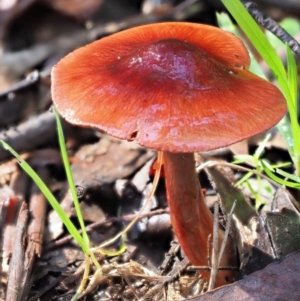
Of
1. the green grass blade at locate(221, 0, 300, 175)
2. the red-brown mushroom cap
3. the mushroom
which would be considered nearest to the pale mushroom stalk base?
the mushroom

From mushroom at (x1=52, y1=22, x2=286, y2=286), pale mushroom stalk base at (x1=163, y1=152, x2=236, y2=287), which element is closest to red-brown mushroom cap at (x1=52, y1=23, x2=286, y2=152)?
mushroom at (x1=52, y1=22, x2=286, y2=286)

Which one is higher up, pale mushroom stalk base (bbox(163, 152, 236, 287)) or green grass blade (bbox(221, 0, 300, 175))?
green grass blade (bbox(221, 0, 300, 175))

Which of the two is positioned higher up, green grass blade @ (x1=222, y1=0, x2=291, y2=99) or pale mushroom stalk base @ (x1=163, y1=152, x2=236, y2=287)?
green grass blade @ (x1=222, y1=0, x2=291, y2=99)

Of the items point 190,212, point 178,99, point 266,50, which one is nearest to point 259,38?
point 266,50

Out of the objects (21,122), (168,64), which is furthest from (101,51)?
(21,122)

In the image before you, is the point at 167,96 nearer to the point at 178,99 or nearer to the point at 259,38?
the point at 178,99

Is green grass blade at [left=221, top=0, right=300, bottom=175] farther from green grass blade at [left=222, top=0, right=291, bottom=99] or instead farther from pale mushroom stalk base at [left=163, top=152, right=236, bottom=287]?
pale mushroom stalk base at [left=163, top=152, right=236, bottom=287]

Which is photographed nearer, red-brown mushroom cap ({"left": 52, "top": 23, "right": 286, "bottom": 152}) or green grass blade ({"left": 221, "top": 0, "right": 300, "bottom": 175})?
red-brown mushroom cap ({"left": 52, "top": 23, "right": 286, "bottom": 152})

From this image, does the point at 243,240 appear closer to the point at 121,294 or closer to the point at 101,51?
the point at 121,294
